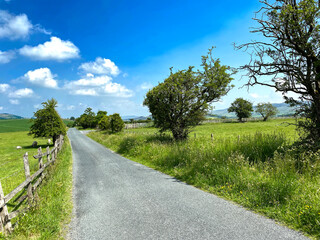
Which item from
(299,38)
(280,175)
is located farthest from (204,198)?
(299,38)

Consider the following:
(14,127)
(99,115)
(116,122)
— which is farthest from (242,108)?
(14,127)

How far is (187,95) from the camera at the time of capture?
51.4 feet

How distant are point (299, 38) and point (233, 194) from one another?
6.22m

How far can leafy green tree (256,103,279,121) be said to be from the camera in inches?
2913

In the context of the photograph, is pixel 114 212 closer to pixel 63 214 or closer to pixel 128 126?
pixel 63 214

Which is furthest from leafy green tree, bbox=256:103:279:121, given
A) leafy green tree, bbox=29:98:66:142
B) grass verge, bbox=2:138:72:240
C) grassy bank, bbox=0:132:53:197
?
grass verge, bbox=2:138:72:240

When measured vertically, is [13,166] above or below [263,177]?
below

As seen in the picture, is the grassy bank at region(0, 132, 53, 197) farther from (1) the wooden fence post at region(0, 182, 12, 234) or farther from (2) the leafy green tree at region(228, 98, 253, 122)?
(2) the leafy green tree at region(228, 98, 253, 122)

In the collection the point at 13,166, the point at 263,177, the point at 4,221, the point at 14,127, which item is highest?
the point at 14,127

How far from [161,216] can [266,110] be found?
83342mm

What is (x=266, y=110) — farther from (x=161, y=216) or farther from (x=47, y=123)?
(x=161, y=216)

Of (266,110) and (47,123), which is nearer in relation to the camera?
(47,123)

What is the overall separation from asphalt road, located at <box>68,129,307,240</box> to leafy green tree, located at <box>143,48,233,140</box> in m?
8.98

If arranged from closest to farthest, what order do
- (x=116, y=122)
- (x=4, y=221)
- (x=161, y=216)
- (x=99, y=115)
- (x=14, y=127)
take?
(x=4, y=221)
(x=161, y=216)
(x=116, y=122)
(x=99, y=115)
(x=14, y=127)
